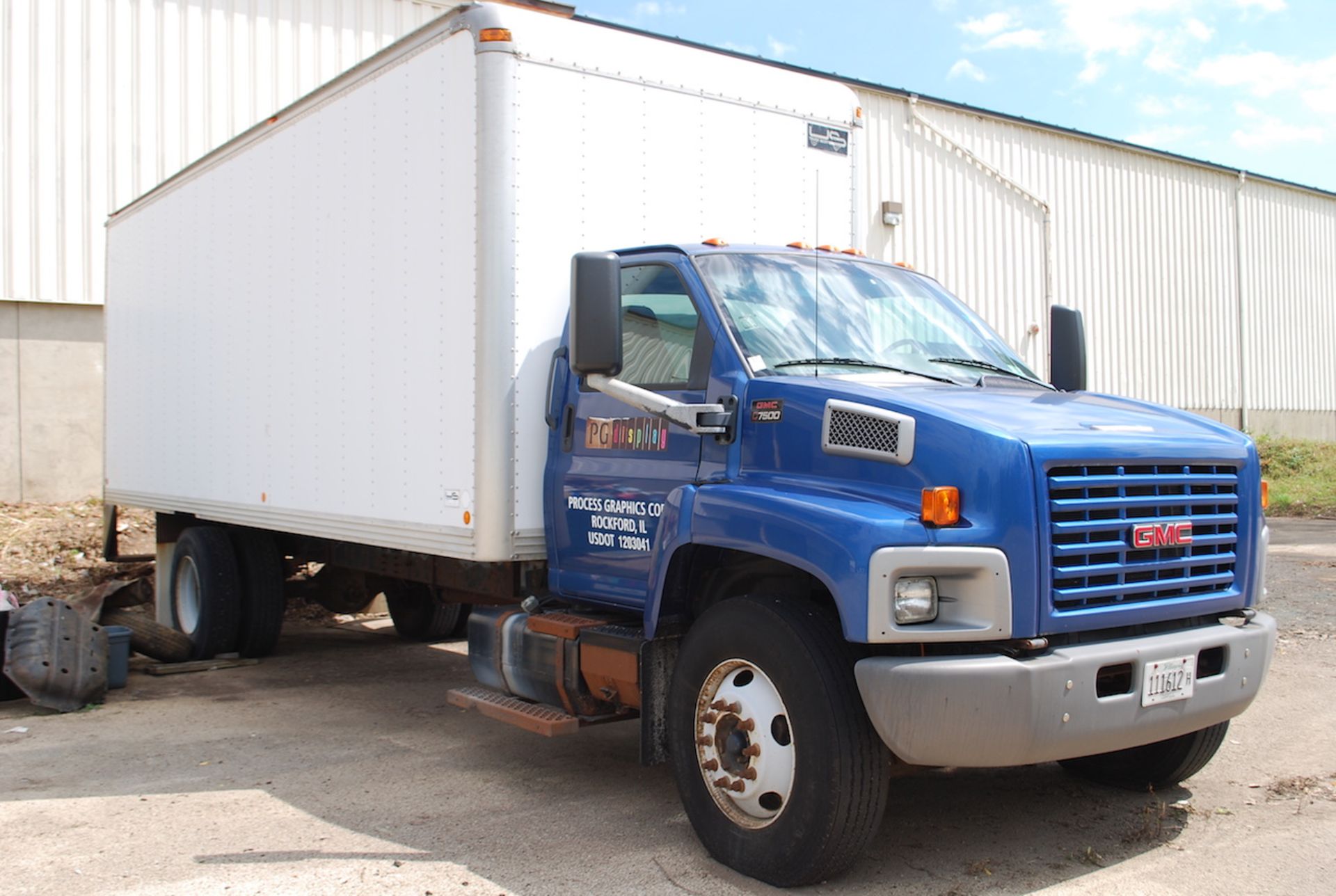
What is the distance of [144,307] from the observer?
988 cm

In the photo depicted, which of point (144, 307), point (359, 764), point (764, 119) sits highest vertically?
point (764, 119)

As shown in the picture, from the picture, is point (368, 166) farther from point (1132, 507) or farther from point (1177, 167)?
point (1177, 167)

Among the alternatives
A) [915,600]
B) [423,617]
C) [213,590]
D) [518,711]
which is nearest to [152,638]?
[213,590]

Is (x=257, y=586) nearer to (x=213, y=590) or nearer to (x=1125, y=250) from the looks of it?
(x=213, y=590)

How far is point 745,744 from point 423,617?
6.39 meters

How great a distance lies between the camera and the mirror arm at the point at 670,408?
15.8ft

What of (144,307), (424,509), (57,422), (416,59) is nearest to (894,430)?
(424,509)

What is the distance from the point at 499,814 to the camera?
5367mm

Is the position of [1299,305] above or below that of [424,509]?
above

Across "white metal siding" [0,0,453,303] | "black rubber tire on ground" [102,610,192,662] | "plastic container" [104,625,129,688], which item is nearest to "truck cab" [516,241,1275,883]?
"plastic container" [104,625,129,688]

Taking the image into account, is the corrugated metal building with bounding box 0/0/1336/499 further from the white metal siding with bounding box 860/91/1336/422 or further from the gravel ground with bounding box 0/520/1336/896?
the gravel ground with bounding box 0/520/1336/896

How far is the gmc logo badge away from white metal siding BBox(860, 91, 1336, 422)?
13.5m

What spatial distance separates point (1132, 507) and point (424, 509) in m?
3.39

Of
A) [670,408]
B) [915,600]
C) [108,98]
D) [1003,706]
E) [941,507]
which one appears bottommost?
[1003,706]
